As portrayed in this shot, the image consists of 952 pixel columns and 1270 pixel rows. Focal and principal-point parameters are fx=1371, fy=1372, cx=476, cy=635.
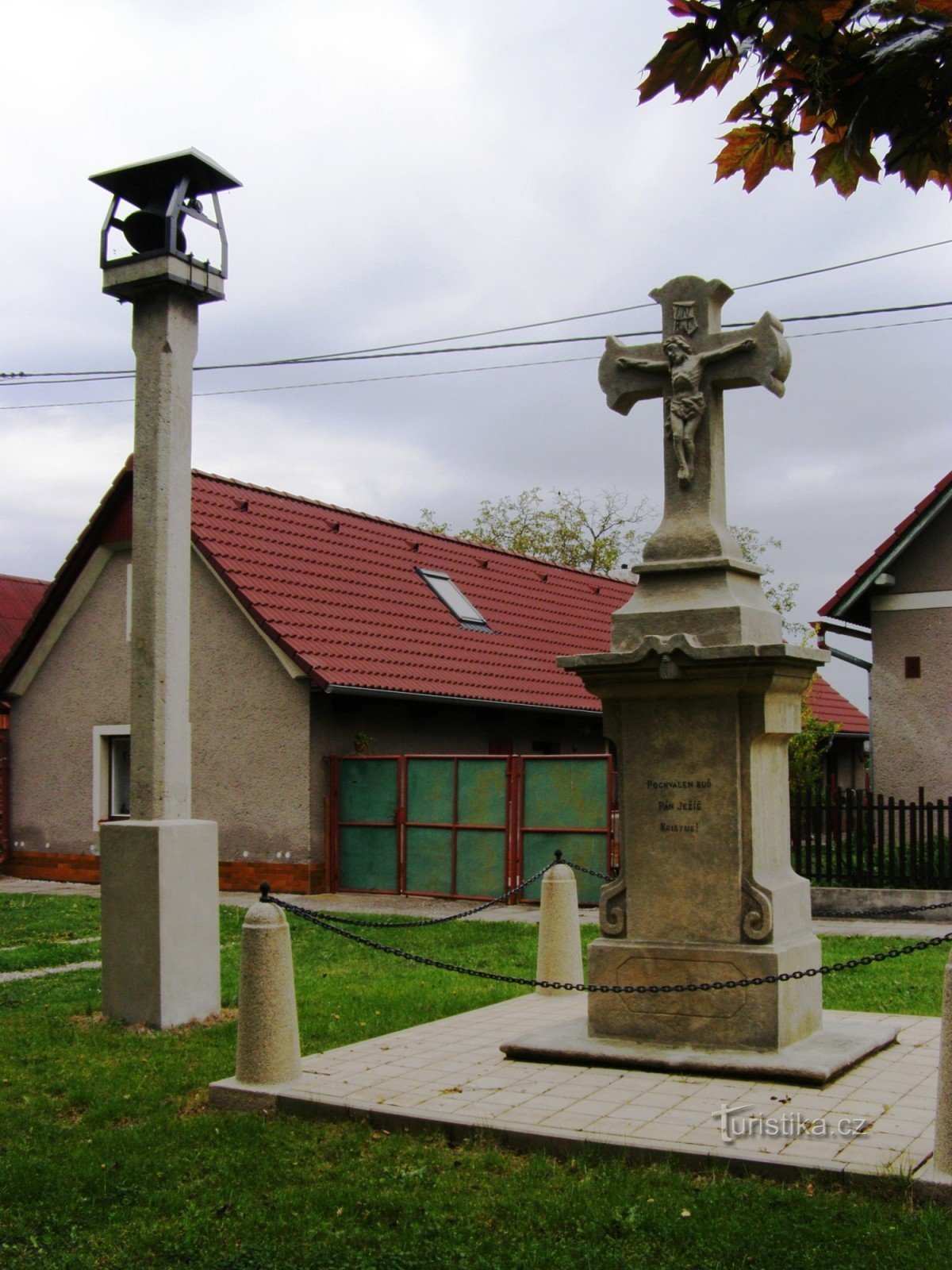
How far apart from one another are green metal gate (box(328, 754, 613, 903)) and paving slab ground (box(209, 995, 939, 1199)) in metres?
9.03

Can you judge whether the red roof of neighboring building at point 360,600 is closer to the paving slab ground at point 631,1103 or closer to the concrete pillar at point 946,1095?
the paving slab ground at point 631,1103

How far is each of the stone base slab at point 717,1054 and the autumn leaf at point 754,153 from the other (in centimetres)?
468

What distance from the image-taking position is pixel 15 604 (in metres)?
33.5

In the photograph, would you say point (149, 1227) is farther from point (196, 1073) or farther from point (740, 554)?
point (740, 554)

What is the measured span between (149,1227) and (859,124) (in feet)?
14.8

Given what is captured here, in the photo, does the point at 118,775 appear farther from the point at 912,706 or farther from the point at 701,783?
the point at 701,783

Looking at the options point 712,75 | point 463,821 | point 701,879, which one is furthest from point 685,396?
point 463,821

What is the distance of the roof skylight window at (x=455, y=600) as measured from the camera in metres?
23.6

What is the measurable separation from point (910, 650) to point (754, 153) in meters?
16.2

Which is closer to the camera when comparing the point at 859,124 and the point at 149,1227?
the point at 859,124

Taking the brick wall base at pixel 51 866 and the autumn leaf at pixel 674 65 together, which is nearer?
the autumn leaf at pixel 674 65

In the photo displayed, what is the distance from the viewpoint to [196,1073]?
7.59 m

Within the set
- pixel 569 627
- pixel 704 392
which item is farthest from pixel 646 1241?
pixel 569 627

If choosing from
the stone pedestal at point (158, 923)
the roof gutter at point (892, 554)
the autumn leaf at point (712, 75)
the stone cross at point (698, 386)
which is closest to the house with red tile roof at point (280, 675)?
the roof gutter at point (892, 554)
